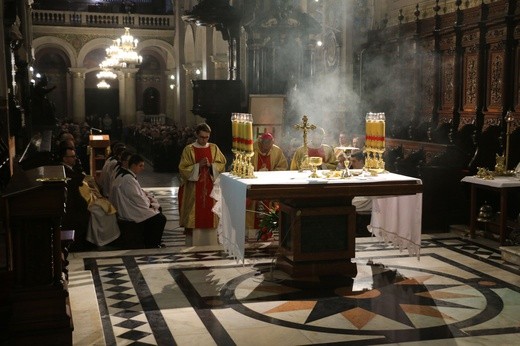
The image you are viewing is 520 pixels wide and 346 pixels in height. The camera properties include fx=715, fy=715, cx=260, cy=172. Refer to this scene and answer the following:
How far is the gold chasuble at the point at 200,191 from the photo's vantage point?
8.96 m

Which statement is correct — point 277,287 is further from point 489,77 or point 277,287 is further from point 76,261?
point 489,77

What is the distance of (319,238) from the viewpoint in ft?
23.9

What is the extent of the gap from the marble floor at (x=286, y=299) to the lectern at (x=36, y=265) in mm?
426

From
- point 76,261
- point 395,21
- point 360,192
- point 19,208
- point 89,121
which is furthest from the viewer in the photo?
point 89,121

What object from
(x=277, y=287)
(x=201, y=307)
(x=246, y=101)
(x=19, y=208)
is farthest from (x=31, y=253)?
(x=246, y=101)

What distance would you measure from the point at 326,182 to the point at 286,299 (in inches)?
47.1

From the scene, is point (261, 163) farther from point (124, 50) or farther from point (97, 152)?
point (124, 50)

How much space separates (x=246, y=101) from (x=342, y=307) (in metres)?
10.3

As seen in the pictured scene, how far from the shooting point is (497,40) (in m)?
11.8

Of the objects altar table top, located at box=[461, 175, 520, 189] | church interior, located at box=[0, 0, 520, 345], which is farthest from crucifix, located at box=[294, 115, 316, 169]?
altar table top, located at box=[461, 175, 520, 189]

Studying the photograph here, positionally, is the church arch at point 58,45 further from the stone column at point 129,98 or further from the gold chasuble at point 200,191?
the gold chasuble at point 200,191

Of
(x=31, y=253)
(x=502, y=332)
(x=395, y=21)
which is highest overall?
(x=395, y=21)

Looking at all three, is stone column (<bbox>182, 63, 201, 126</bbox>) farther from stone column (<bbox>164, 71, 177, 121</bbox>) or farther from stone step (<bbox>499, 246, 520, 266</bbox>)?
stone step (<bbox>499, 246, 520, 266</bbox>)

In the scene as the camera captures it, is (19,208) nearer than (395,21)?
Yes
